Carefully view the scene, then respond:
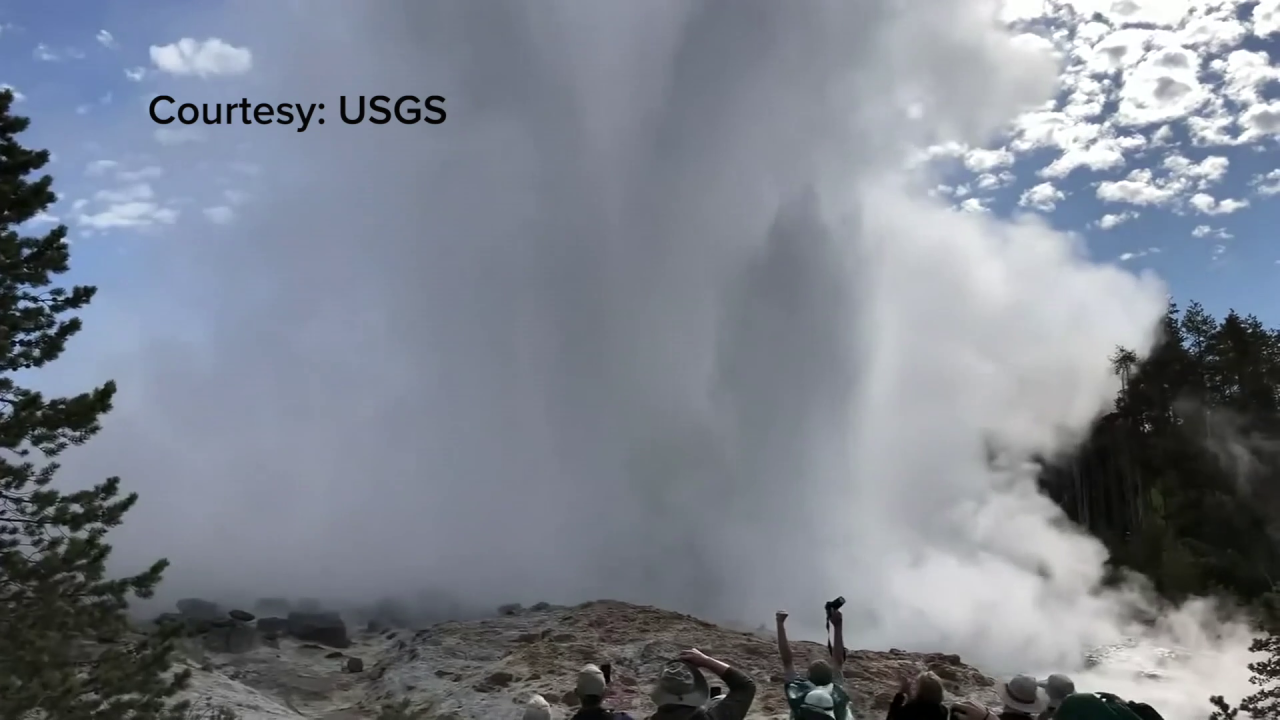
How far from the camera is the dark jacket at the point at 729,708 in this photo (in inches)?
148

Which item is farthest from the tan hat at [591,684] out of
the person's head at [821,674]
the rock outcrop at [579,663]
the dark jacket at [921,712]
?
the rock outcrop at [579,663]

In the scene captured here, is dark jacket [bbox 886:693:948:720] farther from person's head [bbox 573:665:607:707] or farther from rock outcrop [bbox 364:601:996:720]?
rock outcrop [bbox 364:601:996:720]

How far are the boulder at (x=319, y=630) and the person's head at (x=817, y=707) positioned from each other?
15829 mm

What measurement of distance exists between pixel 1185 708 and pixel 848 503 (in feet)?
43.0

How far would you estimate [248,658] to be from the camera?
53.6ft

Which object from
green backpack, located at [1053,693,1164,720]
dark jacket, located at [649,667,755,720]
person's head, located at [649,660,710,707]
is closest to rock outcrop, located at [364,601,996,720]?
dark jacket, located at [649,667,755,720]

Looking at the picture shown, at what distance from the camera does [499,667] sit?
542 inches

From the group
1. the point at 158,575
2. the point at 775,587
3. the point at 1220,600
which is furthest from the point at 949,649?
the point at 158,575

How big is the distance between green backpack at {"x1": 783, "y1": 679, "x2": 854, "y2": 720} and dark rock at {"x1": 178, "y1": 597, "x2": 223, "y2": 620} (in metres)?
18.4

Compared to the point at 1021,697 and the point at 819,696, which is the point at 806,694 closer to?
the point at 819,696

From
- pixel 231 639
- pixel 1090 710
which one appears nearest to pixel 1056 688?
pixel 1090 710

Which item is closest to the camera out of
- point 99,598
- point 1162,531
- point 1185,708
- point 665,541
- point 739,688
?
point 739,688

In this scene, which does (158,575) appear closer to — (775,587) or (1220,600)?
(775,587)

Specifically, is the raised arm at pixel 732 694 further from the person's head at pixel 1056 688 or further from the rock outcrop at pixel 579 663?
the rock outcrop at pixel 579 663
